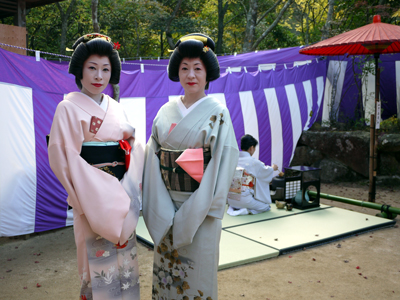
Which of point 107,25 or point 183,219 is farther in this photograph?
point 107,25

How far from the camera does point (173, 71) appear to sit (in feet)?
8.67

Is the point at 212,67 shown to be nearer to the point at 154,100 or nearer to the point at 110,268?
the point at 110,268

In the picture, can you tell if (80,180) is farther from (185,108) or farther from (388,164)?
(388,164)

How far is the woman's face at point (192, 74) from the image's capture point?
8.23ft

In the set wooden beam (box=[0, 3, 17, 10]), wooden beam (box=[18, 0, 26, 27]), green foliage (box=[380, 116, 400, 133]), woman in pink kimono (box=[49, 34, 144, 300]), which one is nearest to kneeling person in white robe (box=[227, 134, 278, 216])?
woman in pink kimono (box=[49, 34, 144, 300])

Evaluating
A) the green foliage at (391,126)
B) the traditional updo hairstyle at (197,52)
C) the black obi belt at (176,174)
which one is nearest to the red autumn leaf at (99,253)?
the black obi belt at (176,174)

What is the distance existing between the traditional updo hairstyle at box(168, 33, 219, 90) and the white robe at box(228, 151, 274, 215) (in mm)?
2963

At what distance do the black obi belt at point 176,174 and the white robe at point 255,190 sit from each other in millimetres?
2903

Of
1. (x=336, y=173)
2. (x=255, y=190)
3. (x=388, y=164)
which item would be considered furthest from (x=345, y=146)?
(x=255, y=190)

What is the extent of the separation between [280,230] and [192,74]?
9.42ft

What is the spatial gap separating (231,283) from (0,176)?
269 centimetres

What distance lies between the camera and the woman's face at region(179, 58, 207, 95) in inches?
98.7

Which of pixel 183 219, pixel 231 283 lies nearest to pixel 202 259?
pixel 183 219

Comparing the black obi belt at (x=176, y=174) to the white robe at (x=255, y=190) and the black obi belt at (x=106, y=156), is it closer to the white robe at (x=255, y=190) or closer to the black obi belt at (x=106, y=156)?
the black obi belt at (x=106, y=156)
